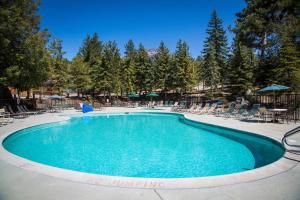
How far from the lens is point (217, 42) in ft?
143

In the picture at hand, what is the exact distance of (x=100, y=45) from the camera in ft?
179

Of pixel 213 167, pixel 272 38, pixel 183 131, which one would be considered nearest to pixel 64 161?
pixel 213 167

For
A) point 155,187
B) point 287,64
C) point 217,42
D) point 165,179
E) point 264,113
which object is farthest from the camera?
point 217,42

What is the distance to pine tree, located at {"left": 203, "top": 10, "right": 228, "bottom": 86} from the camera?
1647 inches

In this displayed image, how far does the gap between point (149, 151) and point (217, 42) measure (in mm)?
39315

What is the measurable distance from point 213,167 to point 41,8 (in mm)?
19854

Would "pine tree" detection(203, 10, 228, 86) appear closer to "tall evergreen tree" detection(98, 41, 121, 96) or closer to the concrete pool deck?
"tall evergreen tree" detection(98, 41, 121, 96)

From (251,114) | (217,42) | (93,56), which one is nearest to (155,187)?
(251,114)

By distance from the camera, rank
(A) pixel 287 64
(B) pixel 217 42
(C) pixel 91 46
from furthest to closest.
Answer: (C) pixel 91 46 → (B) pixel 217 42 → (A) pixel 287 64

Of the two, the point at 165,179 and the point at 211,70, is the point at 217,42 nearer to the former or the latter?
the point at 211,70

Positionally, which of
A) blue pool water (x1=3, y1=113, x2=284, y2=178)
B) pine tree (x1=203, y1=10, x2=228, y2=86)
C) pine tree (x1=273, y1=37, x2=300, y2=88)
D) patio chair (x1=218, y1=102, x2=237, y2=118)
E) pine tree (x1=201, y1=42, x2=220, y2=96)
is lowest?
blue pool water (x1=3, y1=113, x2=284, y2=178)

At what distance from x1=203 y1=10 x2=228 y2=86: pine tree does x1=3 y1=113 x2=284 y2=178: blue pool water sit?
31472 mm

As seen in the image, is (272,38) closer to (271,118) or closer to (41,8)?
(271,118)

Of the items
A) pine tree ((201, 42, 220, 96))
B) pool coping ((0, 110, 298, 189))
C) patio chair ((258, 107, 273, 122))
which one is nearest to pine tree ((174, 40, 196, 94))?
pine tree ((201, 42, 220, 96))
